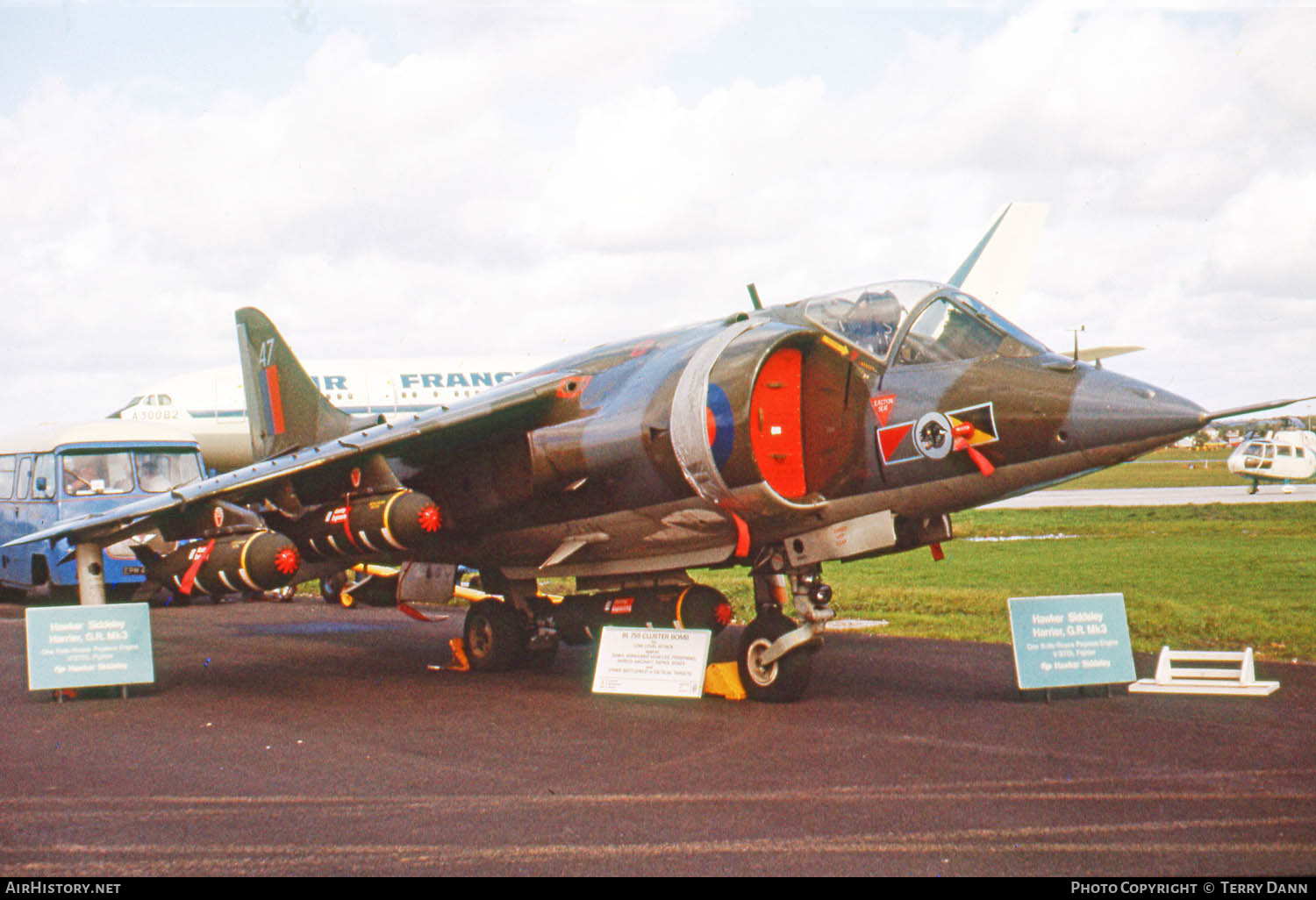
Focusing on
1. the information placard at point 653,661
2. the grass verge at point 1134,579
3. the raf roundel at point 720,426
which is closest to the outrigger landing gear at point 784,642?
the information placard at point 653,661

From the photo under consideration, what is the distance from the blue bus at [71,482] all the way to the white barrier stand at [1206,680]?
1565 centimetres

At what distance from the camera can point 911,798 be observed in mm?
6219

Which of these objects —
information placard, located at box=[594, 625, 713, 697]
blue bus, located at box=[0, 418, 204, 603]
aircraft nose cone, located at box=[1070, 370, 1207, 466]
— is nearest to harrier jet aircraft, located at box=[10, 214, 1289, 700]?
aircraft nose cone, located at box=[1070, 370, 1207, 466]

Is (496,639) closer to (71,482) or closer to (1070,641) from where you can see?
(1070,641)

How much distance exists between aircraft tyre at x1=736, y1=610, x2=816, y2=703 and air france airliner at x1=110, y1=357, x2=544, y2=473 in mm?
22688

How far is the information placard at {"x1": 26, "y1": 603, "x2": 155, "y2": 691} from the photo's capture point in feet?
33.3

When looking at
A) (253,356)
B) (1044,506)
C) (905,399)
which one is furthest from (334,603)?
(1044,506)

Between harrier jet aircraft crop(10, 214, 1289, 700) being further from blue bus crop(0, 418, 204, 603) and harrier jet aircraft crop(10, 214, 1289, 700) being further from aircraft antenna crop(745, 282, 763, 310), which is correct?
blue bus crop(0, 418, 204, 603)

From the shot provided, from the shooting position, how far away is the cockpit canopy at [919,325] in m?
8.80

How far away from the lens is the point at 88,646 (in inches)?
408

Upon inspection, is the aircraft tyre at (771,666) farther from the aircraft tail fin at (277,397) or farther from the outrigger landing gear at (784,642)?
the aircraft tail fin at (277,397)

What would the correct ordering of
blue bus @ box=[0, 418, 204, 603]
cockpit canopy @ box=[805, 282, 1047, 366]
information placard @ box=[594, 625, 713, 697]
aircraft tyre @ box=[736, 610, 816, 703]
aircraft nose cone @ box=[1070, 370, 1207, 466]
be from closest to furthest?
aircraft nose cone @ box=[1070, 370, 1207, 466] < cockpit canopy @ box=[805, 282, 1047, 366] < aircraft tyre @ box=[736, 610, 816, 703] < information placard @ box=[594, 625, 713, 697] < blue bus @ box=[0, 418, 204, 603]

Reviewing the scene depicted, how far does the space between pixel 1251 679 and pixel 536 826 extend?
6.70 metres

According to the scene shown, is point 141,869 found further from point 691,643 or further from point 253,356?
point 253,356
